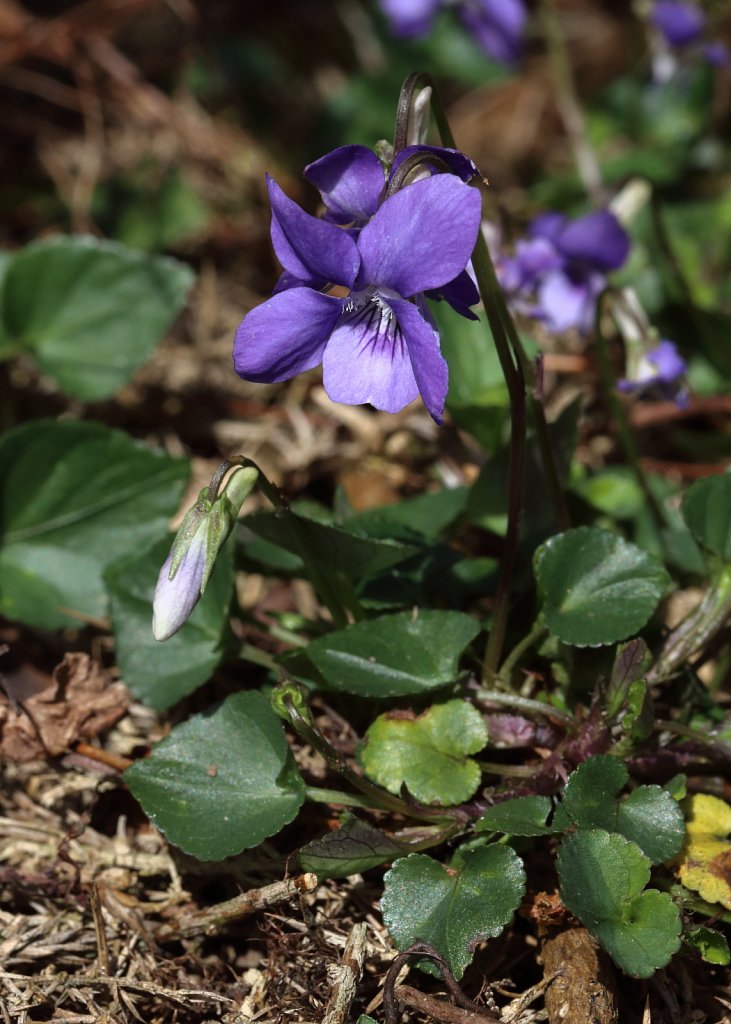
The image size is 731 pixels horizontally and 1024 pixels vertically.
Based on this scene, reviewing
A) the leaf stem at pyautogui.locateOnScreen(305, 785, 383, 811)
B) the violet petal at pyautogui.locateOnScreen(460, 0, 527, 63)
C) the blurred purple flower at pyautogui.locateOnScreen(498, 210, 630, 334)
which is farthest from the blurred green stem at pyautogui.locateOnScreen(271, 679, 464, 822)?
the violet petal at pyautogui.locateOnScreen(460, 0, 527, 63)

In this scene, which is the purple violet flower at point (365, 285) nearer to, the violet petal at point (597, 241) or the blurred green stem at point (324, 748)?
the blurred green stem at point (324, 748)

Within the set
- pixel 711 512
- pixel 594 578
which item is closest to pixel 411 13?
pixel 711 512

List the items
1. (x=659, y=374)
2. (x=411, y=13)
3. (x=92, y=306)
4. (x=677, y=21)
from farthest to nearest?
1. (x=411, y=13)
2. (x=677, y=21)
3. (x=92, y=306)
4. (x=659, y=374)

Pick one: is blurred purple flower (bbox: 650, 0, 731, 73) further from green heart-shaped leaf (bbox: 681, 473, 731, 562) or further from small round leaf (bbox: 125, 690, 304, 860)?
small round leaf (bbox: 125, 690, 304, 860)

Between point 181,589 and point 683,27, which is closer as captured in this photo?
point 181,589

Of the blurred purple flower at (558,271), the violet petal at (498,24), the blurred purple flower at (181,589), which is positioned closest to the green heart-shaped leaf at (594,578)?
the blurred purple flower at (181,589)

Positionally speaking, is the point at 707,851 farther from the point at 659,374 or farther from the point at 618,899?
the point at 659,374
